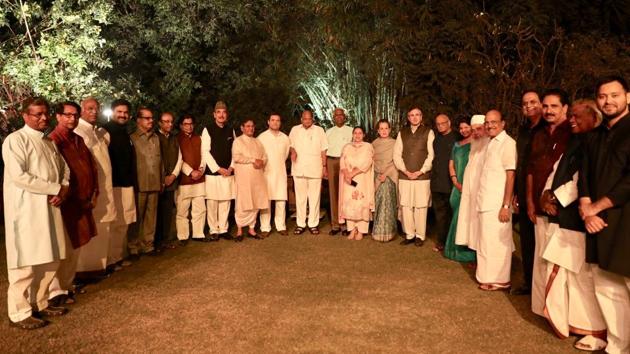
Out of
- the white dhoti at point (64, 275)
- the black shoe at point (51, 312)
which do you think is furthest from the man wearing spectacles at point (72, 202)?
the black shoe at point (51, 312)

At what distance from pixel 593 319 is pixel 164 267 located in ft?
13.3

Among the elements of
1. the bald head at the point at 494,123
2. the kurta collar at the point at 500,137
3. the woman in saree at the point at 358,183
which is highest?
the bald head at the point at 494,123

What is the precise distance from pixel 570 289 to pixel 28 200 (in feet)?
13.1

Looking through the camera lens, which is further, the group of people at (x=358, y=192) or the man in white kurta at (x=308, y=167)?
the man in white kurta at (x=308, y=167)

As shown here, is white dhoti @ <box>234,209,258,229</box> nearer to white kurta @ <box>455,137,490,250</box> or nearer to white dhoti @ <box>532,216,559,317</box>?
white kurta @ <box>455,137,490,250</box>

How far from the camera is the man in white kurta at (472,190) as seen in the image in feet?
17.3

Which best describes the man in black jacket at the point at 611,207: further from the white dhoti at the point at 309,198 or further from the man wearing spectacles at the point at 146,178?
the man wearing spectacles at the point at 146,178

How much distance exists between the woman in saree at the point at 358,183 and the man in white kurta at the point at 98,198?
9.63 ft

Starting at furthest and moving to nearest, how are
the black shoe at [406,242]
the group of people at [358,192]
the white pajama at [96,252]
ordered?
the black shoe at [406,242] < the white pajama at [96,252] < the group of people at [358,192]

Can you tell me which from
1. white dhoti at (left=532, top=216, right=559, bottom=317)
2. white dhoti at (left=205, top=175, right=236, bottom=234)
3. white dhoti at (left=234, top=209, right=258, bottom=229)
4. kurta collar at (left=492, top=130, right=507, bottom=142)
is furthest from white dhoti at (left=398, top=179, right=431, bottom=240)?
white dhoti at (left=532, top=216, right=559, bottom=317)

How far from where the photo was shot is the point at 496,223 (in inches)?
192

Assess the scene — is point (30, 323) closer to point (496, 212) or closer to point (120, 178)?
point (120, 178)

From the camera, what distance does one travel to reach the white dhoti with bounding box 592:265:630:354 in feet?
11.0

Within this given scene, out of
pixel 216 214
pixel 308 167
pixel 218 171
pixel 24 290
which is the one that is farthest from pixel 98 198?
pixel 308 167
